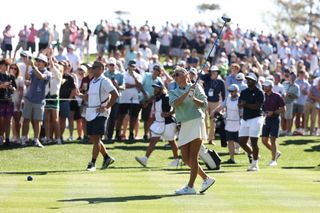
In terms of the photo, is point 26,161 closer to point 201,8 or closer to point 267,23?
point 267,23

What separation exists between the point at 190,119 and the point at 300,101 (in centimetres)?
1491

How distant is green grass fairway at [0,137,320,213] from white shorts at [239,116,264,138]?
2.61 ft

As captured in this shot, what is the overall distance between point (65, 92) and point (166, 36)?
22.1 meters

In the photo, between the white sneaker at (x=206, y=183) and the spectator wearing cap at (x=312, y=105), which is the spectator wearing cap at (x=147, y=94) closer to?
the spectator wearing cap at (x=312, y=105)

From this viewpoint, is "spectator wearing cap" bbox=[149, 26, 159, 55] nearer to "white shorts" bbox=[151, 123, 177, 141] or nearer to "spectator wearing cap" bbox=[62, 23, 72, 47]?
"spectator wearing cap" bbox=[62, 23, 72, 47]

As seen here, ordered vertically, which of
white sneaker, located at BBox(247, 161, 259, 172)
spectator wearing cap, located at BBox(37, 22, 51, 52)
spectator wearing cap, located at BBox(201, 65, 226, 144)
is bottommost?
white sneaker, located at BBox(247, 161, 259, 172)

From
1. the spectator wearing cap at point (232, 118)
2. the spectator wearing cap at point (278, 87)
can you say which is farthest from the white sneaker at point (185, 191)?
the spectator wearing cap at point (278, 87)

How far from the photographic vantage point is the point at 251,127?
21.0m

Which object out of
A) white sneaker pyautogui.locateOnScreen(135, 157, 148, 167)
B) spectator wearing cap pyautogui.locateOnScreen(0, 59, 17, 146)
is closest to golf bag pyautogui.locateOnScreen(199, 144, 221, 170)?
white sneaker pyautogui.locateOnScreen(135, 157, 148, 167)

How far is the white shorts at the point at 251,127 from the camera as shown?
20969 mm

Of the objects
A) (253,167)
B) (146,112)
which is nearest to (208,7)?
(146,112)

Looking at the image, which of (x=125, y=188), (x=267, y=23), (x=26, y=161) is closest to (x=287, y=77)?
(x=26, y=161)

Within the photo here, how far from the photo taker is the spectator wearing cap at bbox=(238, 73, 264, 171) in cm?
2077

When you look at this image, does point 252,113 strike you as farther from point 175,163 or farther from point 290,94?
point 290,94
